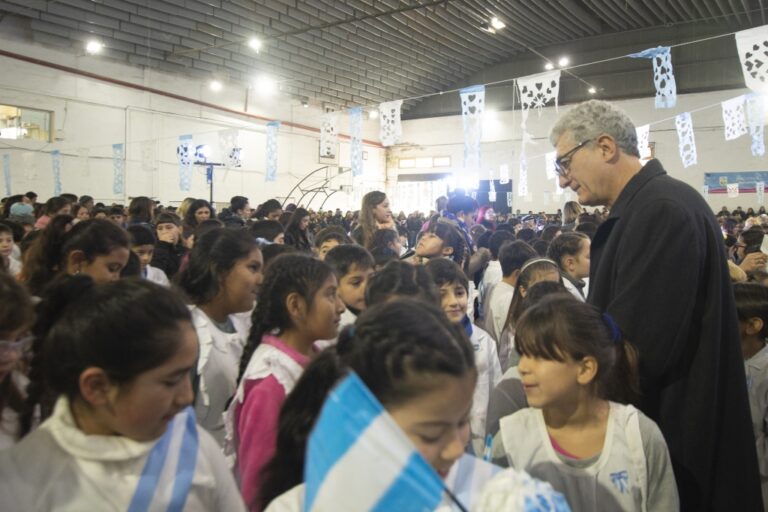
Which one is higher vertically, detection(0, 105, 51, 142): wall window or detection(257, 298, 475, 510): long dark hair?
detection(0, 105, 51, 142): wall window

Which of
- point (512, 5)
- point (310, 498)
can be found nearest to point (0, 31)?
point (512, 5)

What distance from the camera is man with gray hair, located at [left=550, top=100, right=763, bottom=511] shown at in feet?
4.93

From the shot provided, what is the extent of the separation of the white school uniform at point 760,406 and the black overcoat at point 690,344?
32.1 inches

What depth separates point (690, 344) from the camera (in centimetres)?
154

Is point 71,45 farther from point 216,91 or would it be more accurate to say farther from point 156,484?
point 156,484

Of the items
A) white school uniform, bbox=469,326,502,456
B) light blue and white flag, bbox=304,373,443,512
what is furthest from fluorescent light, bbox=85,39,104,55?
light blue and white flag, bbox=304,373,443,512

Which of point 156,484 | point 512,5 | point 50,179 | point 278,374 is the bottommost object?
point 156,484

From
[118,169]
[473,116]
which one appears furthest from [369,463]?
[118,169]

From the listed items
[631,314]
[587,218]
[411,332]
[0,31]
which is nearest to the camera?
[411,332]

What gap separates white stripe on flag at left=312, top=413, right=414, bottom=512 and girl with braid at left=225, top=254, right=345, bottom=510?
3.02ft

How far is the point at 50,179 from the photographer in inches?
474

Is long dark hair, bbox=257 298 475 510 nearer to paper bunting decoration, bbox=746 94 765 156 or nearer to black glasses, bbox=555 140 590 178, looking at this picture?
black glasses, bbox=555 140 590 178

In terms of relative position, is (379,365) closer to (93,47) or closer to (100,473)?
(100,473)

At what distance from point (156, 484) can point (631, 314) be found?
1.22m
